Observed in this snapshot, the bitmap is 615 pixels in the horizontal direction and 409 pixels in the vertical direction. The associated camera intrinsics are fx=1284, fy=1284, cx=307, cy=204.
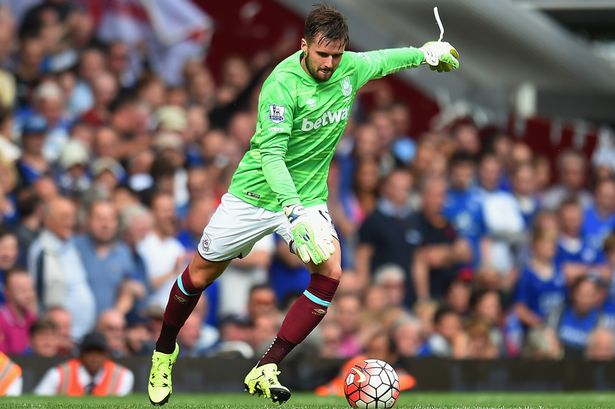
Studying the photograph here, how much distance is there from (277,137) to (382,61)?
113cm

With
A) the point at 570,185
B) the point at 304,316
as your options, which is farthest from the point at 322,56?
the point at 570,185

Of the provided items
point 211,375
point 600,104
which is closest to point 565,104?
point 600,104

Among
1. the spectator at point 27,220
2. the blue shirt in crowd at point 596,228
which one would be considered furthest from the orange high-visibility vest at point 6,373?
the blue shirt in crowd at point 596,228

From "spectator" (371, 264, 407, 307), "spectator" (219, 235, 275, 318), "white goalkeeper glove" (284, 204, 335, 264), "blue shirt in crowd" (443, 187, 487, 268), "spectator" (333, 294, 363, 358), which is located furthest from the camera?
"blue shirt in crowd" (443, 187, 487, 268)

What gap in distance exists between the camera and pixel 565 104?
18.2 m

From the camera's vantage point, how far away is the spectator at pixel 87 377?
33.3 feet

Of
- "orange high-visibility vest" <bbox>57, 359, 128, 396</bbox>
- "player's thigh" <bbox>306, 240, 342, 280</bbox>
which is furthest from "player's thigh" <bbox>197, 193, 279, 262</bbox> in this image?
"orange high-visibility vest" <bbox>57, 359, 128, 396</bbox>

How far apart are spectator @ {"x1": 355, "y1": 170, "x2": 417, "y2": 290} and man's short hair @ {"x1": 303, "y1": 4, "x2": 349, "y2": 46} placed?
5368 millimetres

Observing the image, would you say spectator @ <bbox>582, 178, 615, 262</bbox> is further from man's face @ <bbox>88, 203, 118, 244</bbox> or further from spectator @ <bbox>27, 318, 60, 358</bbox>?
spectator @ <bbox>27, 318, 60, 358</bbox>

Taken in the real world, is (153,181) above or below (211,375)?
above

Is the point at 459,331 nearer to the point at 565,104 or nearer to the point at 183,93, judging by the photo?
the point at 183,93

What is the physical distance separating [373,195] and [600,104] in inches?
245

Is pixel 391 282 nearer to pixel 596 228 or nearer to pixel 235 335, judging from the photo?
pixel 235 335

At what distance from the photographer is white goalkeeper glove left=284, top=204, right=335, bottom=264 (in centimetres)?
748
